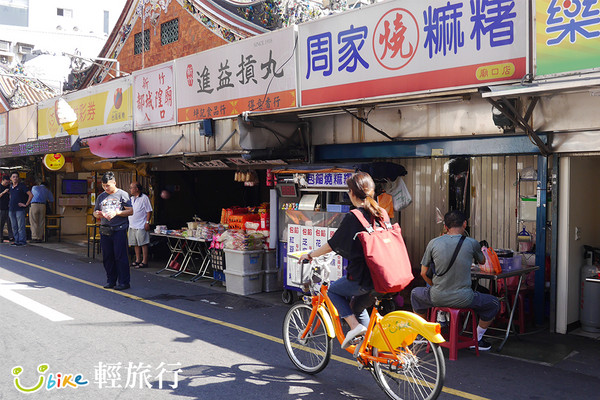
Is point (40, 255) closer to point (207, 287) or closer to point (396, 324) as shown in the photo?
point (207, 287)

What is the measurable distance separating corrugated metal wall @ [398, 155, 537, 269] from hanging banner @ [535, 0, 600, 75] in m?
1.59

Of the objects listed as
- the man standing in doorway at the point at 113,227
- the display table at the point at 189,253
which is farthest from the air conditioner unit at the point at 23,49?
the man standing in doorway at the point at 113,227

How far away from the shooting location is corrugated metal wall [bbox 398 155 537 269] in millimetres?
7812

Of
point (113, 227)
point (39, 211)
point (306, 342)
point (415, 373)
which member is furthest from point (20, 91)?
point (415, 373)

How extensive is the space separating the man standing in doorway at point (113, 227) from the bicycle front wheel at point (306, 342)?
501 cm

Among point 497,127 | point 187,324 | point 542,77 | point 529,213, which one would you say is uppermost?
point 542,77

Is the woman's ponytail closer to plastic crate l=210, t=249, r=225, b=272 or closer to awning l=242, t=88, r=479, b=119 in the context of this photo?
awning l=242, t=88, r=479, b=119

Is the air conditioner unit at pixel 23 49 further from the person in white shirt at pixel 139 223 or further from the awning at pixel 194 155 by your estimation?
the person in white shirt at pixel 139 223

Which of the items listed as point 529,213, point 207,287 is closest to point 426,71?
point 529,213

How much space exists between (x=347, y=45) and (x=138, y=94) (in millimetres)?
7170

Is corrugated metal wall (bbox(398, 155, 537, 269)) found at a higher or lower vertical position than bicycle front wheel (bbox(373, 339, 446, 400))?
higher

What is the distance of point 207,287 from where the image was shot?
10.5 m

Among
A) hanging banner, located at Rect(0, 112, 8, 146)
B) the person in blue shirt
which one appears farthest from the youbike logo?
hanging banner, located at Rect(0, 112, 8, 146)

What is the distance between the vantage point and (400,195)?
8.56m
